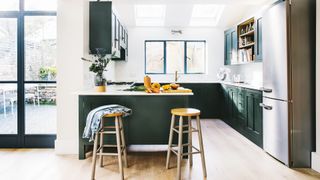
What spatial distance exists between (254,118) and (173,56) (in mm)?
3325

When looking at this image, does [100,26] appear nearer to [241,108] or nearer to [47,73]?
[47,73]

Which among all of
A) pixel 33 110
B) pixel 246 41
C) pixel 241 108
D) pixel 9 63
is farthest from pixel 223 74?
pixel 9 63

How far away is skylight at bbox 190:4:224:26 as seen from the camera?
246 inches

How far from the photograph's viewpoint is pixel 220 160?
3359mm

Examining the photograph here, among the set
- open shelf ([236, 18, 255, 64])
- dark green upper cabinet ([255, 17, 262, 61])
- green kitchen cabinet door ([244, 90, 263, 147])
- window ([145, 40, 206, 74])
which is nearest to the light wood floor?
green kitchen cabinet door ([244, 90, 263, 147])

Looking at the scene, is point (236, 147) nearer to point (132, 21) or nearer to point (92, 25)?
point (92, 25)

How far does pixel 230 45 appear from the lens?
20.0 ft

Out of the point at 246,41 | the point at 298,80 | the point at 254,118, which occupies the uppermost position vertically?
the point at 246,41

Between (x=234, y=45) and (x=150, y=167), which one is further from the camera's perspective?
(x=234, y=45)

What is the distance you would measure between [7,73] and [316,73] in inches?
171

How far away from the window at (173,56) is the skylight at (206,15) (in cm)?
54

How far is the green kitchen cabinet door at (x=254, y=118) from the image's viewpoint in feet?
12.9

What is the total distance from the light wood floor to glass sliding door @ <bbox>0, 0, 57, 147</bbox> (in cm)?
30

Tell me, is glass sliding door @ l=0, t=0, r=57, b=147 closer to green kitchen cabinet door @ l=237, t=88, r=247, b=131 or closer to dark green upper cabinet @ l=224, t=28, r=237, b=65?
green kitchen cabinet door @ l=237, t=88, r=247, b=131
